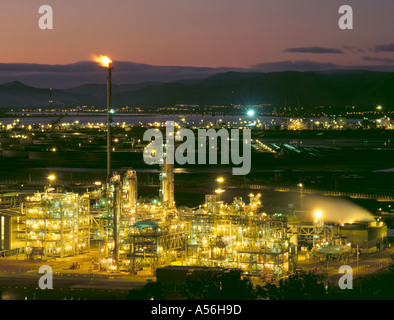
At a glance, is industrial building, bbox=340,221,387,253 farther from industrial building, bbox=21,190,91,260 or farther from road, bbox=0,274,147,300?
industrial building, bbox=21,190,91,260

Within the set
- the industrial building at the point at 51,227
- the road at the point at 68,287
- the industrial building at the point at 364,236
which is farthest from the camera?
the industrial building at the point at 364,236

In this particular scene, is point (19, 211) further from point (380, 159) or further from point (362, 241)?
point (380, 159)

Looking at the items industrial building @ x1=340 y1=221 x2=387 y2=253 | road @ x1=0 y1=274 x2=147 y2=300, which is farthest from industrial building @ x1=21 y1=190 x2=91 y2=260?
industrial building @ x1=340 y1=221 x2=387 y2=253

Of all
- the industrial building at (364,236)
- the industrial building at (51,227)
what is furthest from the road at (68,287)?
the industrial building at (364,236)

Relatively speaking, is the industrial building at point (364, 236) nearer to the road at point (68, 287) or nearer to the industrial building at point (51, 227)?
the road at point (68, 287)

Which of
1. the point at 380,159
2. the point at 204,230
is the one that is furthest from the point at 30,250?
the point at 380,159

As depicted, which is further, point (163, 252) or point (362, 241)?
point (362, 241)

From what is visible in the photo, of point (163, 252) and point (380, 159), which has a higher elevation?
point (380, 159)

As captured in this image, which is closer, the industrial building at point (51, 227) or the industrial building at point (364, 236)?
the industrial building at point (51, 227)

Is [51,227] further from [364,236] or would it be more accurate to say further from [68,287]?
[364,236]

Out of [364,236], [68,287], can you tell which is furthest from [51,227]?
[364,236]

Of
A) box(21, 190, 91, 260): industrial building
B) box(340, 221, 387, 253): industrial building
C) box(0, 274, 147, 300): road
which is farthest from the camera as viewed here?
box(340, 221, 387, 253): industrial building
